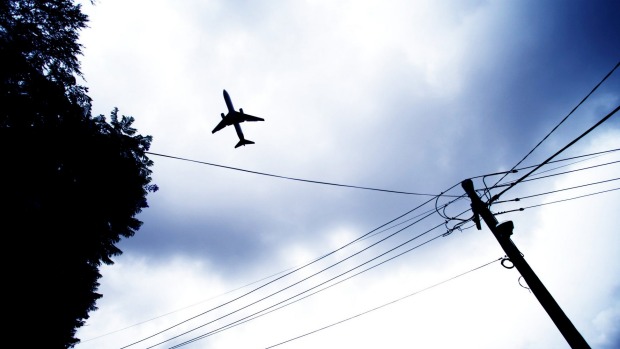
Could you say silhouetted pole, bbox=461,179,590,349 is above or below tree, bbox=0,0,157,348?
below

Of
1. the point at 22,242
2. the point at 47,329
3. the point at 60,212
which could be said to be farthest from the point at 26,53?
the point at 47,329

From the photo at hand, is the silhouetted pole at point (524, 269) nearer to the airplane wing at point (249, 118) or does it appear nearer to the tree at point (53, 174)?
the tree at point (53, 174)

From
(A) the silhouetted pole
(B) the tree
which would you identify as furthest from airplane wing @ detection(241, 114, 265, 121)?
(A) the silhouetted pole

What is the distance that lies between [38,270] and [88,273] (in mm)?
1715

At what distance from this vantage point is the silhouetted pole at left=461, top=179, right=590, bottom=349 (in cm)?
575

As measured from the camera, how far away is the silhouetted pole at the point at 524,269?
575cm

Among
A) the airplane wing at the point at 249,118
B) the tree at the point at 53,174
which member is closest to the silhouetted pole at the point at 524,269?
the tree at the point at 53,174

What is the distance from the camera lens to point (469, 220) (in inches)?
327

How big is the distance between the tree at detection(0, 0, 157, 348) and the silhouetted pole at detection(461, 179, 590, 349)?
29.6 ft

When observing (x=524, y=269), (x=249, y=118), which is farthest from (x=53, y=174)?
(x=524, y=269)

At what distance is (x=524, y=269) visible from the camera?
6523 millimetres

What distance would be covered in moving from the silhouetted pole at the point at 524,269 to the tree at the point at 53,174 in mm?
9017

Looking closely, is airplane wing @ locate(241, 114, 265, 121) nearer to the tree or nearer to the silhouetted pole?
the tree

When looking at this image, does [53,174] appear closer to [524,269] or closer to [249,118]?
[249,118]
